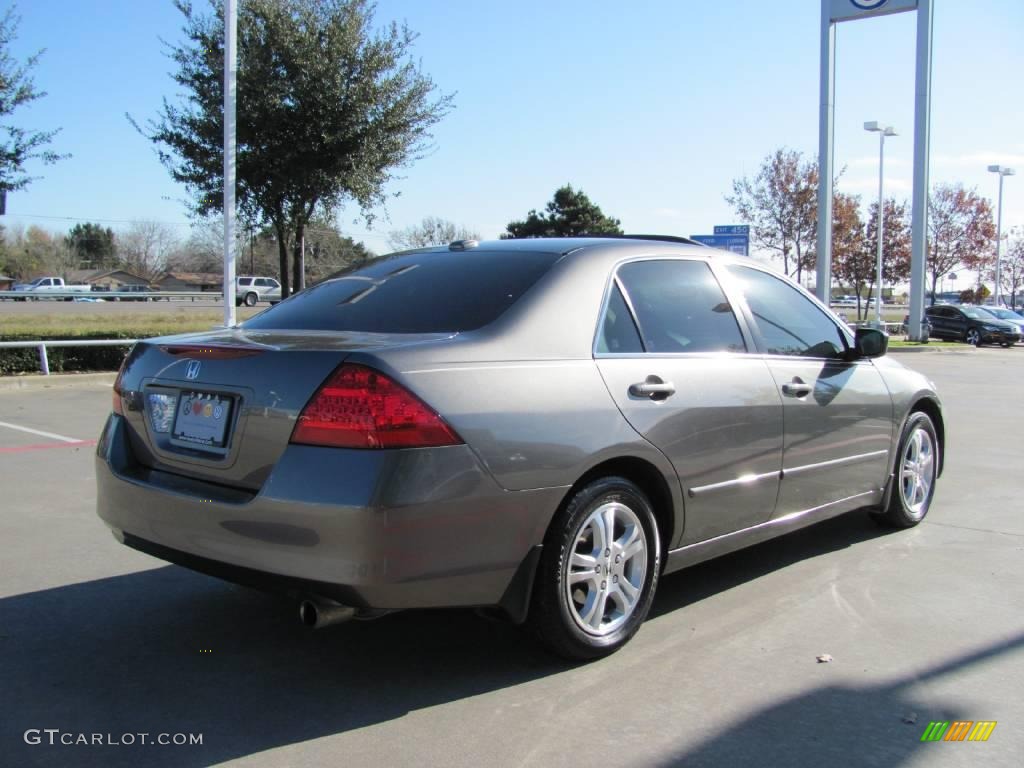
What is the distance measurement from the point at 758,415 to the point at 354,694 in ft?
7.16

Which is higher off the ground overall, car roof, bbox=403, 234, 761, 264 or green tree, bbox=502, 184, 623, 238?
green tree, bbox=502, 184, 623, 238

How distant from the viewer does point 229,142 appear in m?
14.9

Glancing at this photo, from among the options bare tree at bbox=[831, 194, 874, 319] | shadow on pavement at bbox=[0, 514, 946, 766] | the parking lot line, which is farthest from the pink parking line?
bare tree at bbox=[831, 194, 874, 319]

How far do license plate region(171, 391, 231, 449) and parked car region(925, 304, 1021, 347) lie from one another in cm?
3678

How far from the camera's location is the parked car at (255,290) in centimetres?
5634

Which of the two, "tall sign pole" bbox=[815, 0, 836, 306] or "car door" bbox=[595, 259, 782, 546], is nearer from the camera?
"car door" bbox=[595, 259, 782, 546]

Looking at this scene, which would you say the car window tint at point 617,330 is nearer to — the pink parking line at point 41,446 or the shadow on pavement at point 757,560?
the shadow on pavement at point 757,560

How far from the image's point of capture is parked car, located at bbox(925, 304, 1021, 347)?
1373 inches

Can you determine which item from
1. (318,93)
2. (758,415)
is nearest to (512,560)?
(758,415)

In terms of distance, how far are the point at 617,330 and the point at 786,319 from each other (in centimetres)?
146

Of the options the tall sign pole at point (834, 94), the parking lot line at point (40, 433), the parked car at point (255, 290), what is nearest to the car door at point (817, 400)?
the parking lot line at point (40, 433)

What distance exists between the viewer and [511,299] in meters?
3.71

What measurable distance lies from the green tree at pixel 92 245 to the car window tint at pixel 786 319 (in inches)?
4878

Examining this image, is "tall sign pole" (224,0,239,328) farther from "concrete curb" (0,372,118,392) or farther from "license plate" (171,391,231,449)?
"license plate" (171,391,231,449)
